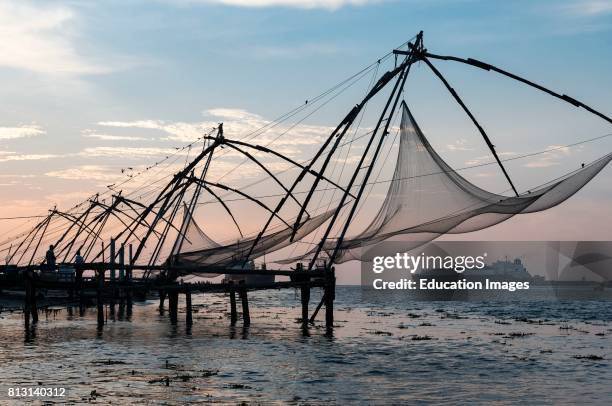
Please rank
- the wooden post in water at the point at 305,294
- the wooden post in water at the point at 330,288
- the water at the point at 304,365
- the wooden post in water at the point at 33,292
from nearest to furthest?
the water at the point at 304,365 → the wooden post in water at the point at 330,288 → the wooden post in water at the point at 305,294 → the wooden post in water at the point at 33,292

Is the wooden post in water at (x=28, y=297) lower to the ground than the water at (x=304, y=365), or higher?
higher

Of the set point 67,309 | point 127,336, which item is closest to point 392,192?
point 127,336

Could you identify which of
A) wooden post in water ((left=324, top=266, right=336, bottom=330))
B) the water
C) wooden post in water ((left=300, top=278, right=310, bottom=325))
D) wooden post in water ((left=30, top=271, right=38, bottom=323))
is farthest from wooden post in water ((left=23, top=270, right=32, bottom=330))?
wooden post in water ((left=324, top=266, right=336, bottom=330))

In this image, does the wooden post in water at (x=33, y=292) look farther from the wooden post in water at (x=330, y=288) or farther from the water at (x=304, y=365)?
the wooden post in water at (x=330, y=288)

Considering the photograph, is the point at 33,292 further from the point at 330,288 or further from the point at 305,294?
the point at 330,288

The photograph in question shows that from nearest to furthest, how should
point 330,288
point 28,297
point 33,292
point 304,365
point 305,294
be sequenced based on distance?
point 304,365 < point 330,288 < point 28,297 < point 305,294 < point 33,292

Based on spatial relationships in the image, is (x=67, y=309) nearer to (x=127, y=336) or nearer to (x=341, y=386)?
(x=127, y=336)

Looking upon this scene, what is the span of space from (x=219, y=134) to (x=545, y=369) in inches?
607

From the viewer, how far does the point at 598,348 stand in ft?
87.7

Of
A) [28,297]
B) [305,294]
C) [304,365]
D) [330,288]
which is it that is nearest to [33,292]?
[28,297]

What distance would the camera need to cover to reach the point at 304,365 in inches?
802

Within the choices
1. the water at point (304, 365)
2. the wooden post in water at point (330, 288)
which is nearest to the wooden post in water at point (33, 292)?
the water at point (304, 365)

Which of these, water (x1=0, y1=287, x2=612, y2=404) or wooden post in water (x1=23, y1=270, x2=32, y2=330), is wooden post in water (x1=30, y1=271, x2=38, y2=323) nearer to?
wooden post in water (x1=23, y1=270, x2=32, y2=330)

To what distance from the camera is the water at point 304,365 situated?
16000mm
